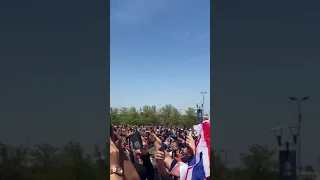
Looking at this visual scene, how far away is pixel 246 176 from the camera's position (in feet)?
7.55

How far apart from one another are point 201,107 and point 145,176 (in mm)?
671

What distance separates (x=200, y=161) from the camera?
2492 millimetres

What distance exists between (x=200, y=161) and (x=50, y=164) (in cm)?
102

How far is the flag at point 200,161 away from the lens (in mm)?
2463

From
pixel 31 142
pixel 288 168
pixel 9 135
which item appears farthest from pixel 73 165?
pixel 288 168

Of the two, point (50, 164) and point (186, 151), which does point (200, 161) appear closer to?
point (186, 151)

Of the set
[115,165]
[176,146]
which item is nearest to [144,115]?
[176,146]

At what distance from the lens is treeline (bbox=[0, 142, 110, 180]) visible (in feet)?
7.70

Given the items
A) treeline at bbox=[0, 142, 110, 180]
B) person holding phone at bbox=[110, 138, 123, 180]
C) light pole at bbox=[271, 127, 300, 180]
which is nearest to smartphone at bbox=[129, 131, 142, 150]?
person holding phone at bbox=[110, 138, 123, 180]

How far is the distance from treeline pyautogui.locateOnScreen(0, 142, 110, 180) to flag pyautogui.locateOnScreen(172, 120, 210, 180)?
0.57 metres

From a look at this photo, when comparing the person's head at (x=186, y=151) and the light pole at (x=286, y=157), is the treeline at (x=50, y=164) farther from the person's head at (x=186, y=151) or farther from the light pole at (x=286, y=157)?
the light pole at (x=286, y=157)

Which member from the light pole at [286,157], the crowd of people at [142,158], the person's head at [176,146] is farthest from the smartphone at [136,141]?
the light pole at [286,157]

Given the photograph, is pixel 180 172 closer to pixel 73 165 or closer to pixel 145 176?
pixel 145 176

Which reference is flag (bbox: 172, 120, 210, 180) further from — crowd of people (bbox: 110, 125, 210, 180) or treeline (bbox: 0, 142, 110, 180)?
treeline (bbox: 0, 142, 110, 180)
